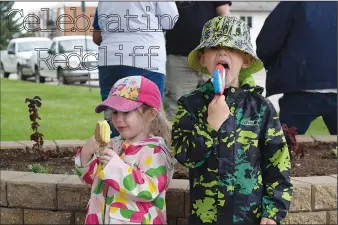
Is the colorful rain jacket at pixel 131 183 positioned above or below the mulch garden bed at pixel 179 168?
above

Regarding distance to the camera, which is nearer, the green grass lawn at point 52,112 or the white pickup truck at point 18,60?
the green grass lawn at point 52,112

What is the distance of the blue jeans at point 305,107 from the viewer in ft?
16.2

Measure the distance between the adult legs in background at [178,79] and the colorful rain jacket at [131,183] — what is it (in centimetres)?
324

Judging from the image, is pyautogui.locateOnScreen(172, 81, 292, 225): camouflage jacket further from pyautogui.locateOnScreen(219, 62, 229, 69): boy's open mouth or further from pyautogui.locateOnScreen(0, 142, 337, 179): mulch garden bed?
pyautogui.locateOnScreen(0, 142, 337, 179): mulch garden bed

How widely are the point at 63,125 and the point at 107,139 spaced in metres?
5.26

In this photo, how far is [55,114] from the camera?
9.17m

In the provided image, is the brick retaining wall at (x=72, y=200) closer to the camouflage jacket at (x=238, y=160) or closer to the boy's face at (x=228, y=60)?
the camouflage jacket at (x=238, y=160)

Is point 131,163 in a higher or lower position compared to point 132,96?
lower

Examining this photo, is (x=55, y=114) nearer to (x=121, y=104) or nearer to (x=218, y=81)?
(x=121, y=104)

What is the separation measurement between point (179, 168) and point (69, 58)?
1.66 m

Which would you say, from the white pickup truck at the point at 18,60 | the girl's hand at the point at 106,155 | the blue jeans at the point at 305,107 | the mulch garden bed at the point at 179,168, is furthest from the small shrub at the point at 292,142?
the white pickup truck at the point at 18,60

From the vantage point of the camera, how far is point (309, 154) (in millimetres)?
5184

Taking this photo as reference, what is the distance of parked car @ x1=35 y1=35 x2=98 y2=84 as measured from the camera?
5.49m

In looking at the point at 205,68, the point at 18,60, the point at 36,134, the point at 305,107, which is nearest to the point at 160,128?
the point at 205,68
